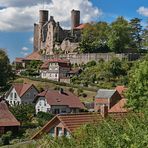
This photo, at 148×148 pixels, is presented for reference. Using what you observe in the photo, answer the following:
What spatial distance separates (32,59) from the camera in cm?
11794

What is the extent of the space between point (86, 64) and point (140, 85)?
7154 centimetres

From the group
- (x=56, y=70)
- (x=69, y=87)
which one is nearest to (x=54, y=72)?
(x=56, y=70)

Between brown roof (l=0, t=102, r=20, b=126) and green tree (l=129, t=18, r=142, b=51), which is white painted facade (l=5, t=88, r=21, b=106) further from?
green tree (l=129, t=18, r=142, b=51)

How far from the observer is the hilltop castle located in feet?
385

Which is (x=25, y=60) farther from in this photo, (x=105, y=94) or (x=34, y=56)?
(x=105, y=94)

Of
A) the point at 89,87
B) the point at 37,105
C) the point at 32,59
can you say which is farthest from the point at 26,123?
the point at 32,59

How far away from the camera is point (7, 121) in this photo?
175ft

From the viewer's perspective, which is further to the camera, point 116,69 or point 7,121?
point 116,69

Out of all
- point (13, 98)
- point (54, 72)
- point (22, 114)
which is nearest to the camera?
point (22, 114)

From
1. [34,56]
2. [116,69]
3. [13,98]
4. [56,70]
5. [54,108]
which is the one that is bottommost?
[54,108]

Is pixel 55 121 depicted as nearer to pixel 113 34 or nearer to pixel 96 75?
pixel 96 75

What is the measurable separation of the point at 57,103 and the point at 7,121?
51.2ft

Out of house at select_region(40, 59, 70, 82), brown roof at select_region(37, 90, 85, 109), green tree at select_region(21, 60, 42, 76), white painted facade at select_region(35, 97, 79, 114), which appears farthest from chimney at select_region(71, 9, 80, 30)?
white painted facade at select_region(35, 97, 79, 114)

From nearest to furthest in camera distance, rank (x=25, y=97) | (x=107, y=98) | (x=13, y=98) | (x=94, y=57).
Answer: (x=107, y=98), (x=25, y=97), (x=13, y=98), (x=94, y=57)
